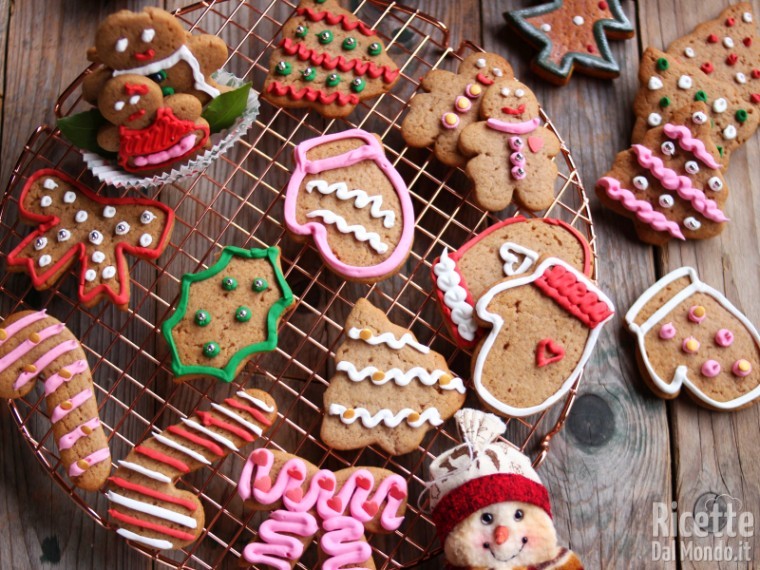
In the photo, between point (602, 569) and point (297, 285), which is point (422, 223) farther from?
point (602, 569)

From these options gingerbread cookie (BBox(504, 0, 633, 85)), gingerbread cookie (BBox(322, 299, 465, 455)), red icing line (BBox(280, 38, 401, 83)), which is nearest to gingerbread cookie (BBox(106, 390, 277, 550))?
gingerbread cookie (BBox(322, 299, 465, 455))

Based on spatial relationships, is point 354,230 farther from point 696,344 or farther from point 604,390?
point 696,344

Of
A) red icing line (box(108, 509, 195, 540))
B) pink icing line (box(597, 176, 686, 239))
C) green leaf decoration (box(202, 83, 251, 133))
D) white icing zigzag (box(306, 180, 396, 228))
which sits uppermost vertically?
green leaf decoration (box(202, 83, 251, 133))

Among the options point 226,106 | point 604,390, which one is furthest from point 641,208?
point 226,106

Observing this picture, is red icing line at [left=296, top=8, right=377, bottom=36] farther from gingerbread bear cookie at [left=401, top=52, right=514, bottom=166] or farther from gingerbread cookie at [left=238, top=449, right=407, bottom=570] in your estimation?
gingerbread cookie at [left=238, top=449, right=407, bottom=570]

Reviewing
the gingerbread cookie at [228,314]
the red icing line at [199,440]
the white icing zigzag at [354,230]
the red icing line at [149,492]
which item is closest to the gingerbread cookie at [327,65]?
the white icing zigzag at [354,230]

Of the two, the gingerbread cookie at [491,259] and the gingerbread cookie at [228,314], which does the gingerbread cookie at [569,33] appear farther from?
the gingerbread cookie at [228,314]
